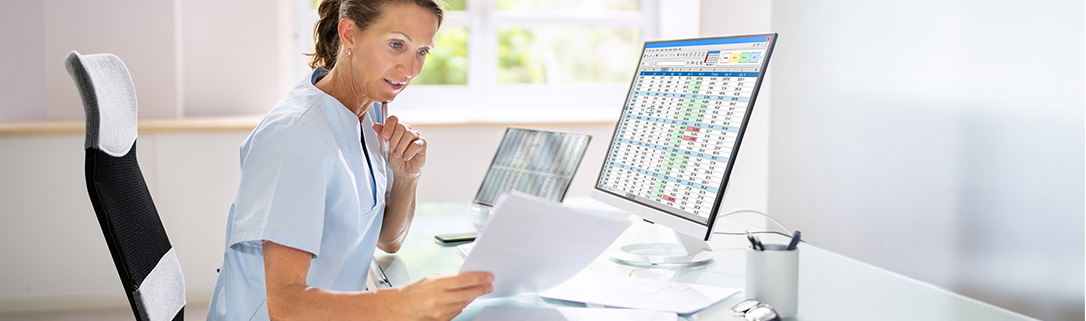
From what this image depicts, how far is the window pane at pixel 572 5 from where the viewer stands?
12.5 feet

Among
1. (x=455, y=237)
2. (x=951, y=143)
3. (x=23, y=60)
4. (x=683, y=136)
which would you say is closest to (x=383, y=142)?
(x=455, y=237)

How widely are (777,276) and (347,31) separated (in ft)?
2.38

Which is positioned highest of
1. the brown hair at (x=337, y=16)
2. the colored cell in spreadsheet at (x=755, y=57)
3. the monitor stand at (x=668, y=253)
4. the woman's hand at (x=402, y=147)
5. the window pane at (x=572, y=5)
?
the window pane at (x=572, y=5)

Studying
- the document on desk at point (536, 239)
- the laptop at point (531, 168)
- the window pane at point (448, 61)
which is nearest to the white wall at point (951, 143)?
the laptop at point (531, 168)

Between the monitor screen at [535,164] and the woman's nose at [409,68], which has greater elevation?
the woman's nose at [409,68]

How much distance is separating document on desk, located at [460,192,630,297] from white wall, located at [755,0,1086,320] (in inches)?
32.7

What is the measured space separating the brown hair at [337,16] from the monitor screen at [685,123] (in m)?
0.41

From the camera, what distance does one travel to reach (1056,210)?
1.35m

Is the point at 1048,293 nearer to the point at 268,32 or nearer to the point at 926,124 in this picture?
the point at 926,124

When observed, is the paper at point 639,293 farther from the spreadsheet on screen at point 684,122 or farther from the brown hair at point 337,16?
the brown hair at point 337,16

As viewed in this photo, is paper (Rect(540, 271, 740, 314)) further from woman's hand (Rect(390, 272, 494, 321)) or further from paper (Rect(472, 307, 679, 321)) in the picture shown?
woman's hand (Rect(390, 272, 494, 321))

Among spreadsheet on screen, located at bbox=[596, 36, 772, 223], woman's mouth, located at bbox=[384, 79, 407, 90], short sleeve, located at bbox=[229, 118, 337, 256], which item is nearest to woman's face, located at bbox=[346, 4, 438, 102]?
woman's mouth, located at bbox=[384, 79, 407, 90]

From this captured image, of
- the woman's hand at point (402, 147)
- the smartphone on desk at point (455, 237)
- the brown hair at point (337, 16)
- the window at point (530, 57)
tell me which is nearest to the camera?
the brown hair at point (337, 16)

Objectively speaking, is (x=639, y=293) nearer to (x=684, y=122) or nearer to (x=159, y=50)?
(x=684, y=122)
